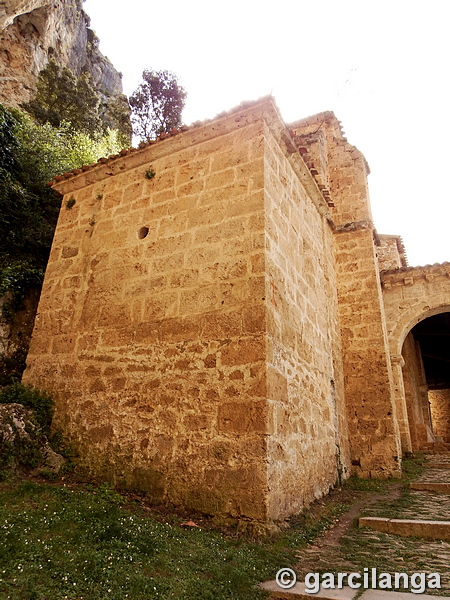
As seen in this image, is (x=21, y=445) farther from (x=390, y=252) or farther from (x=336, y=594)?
(x=390, y=252)

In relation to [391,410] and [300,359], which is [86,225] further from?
[391,410]

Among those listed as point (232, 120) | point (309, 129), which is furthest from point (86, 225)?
point (309, 129)

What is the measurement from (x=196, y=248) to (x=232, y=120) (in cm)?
194

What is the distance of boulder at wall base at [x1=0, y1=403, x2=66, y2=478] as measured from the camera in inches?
154

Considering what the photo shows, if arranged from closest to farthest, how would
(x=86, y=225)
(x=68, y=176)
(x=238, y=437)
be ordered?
(x=238, y=437)
(x=86, y=225)
(x=68, y=176)

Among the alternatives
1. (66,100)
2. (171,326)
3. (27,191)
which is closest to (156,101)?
(66,100)

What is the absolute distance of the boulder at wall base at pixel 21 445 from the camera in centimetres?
391

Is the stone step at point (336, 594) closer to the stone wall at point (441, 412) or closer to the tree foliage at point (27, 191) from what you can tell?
the tree foliage at point (27, 191)

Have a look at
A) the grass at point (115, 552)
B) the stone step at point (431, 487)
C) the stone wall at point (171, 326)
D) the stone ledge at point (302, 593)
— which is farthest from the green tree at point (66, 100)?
the stone ledge at point (302, 593)

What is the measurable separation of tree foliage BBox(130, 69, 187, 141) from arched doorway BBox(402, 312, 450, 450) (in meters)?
17.9

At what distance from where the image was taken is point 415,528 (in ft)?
11.8

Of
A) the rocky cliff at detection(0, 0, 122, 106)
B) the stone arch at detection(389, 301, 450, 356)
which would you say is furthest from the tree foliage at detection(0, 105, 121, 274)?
the rocky cliff at detection(0, 0, 122, 106)

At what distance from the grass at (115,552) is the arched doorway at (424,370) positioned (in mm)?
7995

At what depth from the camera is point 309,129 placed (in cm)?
1082
